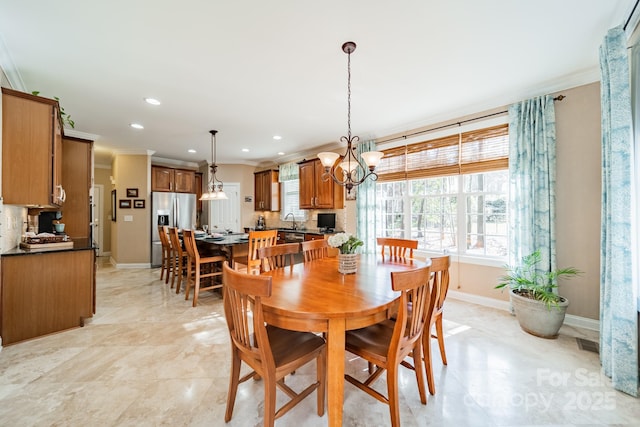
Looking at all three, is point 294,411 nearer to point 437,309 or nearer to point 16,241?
point 437,309

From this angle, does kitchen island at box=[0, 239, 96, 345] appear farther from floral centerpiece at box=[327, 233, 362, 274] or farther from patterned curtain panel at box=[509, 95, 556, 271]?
patterned curtain panel at box=[509, 95, 556, 271]

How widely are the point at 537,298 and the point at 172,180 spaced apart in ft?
24.0

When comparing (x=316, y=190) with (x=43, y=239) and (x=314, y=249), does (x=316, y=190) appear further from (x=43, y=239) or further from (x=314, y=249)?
(x=43, y=239)

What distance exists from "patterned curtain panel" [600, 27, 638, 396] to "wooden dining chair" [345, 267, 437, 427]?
1420 mm

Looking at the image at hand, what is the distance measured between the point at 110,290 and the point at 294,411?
162 inches

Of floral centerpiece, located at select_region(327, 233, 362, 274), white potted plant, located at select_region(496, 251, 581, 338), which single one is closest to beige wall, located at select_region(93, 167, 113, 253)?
floral centerpiece, located at select_region(327, 233, 362, 274)

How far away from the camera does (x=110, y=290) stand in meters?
4.16

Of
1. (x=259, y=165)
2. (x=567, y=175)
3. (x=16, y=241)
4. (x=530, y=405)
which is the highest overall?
(x=259, y=165)

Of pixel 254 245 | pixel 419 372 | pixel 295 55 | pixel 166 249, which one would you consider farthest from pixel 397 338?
pixel 166 249

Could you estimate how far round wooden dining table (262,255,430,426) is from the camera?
4.23 feet

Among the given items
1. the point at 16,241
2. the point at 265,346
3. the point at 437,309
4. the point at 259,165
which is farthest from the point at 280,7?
the point at 259,165

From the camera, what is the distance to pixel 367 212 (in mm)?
4559

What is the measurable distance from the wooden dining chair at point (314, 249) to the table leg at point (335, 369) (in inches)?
53.4

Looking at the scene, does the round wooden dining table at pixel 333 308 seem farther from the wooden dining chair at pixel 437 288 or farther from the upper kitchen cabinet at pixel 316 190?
the upper kitchen cabinet at pixel 316 190
